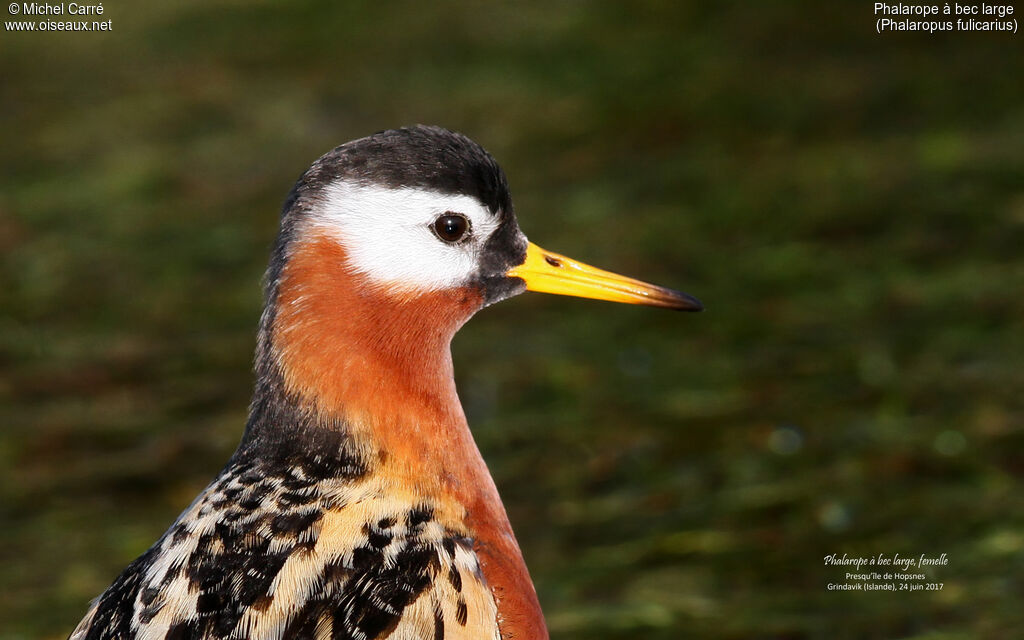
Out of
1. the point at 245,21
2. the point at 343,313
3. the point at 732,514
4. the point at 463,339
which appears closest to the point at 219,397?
the point at 463,339

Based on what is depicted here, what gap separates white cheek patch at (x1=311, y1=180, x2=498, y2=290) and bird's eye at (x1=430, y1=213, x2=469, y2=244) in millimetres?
20

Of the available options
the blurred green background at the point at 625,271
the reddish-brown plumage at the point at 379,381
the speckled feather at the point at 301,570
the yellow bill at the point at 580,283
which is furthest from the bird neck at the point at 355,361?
the blurred green background at the point at 625,271

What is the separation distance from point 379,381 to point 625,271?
4.38 m

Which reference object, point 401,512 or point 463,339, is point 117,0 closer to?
point 463,339

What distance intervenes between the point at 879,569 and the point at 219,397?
11.8ft

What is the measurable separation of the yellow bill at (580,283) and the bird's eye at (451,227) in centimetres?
27

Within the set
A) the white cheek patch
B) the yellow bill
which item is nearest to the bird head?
the white cheek patch

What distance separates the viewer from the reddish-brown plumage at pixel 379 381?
4.31 m

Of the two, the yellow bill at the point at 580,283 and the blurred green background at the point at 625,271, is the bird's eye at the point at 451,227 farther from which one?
the blurred green background at the point at 625,271

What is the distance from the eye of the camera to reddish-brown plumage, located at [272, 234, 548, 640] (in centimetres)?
431

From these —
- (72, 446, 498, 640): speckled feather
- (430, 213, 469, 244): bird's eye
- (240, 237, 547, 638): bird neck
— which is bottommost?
(72, 446, 498, 640): speckled feather

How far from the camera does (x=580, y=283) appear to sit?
491cm

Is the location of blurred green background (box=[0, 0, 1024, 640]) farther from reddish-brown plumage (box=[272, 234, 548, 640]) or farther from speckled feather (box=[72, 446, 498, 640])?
speckled feather (box=[72, 446, 498, 640])

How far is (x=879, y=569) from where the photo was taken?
599cm
